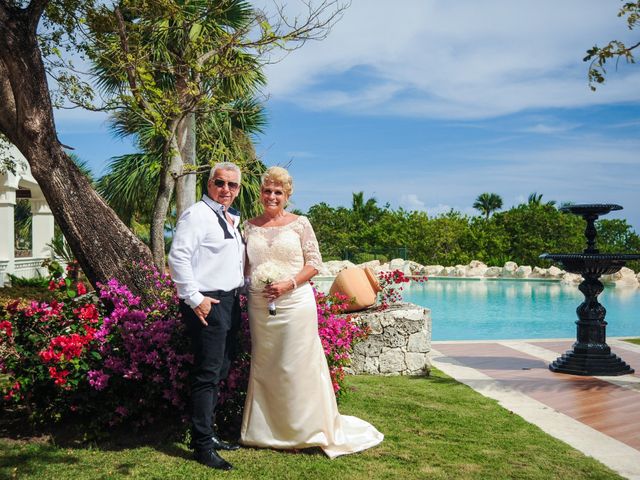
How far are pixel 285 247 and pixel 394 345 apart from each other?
357 cm

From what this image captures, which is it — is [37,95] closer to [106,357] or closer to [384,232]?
[106,357]

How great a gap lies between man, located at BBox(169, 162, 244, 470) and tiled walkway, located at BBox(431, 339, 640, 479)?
2.85m

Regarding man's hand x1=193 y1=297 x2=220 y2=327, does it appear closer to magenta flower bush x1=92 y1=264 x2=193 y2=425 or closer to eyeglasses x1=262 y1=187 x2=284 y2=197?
magenta flower bush x1=92 y1=264 x2=193 y2=425

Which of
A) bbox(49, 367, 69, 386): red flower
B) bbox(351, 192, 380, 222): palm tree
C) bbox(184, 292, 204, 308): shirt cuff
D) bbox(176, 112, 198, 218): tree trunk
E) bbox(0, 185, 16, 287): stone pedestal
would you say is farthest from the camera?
bbox(351, 192, 380, 222): palm tree

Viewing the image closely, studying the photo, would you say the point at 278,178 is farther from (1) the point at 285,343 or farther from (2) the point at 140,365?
(2) the point at 140,365

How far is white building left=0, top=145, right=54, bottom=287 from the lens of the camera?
1730 cm

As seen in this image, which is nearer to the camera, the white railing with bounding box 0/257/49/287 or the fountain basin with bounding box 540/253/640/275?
the fountain basin with bounding box 540/253/640/275

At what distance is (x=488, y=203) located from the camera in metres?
48.2

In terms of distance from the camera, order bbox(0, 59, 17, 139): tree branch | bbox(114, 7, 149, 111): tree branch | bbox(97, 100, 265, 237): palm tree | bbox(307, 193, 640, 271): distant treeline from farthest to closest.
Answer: bbox(307, 193, 640, 271): distant treeline, bbox(97, 100, 265, 237): palm tree, bbox(114, 7, 149, 111): tree branch, bbox(0, 59, 17, 139): tree branch

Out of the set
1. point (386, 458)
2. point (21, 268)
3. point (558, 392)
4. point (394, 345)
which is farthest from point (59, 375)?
point (21, 268)

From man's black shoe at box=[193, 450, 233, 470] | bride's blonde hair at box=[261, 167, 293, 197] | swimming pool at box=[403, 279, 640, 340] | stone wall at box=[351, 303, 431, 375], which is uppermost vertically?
bride's blonde hair at box=[261, 167, 293, 197]

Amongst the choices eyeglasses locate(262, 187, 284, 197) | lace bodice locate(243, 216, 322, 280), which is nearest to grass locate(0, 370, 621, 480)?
lace bodice locate(243, 216, 322, 280)

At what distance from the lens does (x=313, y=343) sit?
4359mm

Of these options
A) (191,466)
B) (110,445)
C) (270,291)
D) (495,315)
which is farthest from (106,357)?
(495,315)
